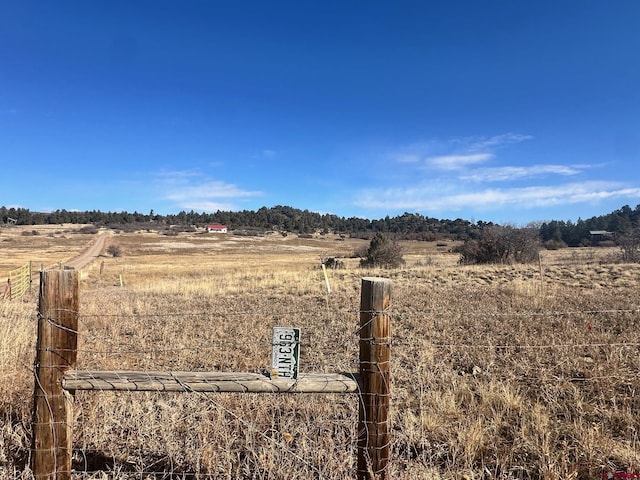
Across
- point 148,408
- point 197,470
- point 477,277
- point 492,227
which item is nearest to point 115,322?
point 148,408

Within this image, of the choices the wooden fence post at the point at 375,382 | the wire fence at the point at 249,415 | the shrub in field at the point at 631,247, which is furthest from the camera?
the shrub in field at the point at 631,247

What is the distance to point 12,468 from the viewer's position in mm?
3150

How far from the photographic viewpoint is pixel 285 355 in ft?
9.23

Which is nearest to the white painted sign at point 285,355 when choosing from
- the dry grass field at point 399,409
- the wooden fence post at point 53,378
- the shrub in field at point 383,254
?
the dry grass field at point 399,409

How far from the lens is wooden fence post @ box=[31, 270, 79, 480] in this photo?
9.52ft

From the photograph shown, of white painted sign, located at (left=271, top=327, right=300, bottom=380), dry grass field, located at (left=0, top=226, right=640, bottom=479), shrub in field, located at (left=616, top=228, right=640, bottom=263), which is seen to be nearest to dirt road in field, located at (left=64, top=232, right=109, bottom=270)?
dry grass field, located at (left=0, top=226, right=640, bottom=479)

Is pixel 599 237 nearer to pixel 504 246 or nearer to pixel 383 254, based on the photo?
pixel 504 246

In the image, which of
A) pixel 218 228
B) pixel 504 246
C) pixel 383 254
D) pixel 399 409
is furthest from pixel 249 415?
pixel 218 228

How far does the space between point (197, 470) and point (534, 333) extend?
6.48 meters

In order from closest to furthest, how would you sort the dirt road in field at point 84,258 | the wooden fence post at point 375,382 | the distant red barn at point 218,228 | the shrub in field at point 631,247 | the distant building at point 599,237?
the wooden fence post at point 375,382
the shrub in field at point 631,247
the dirt road in field at point 84,258
the distant building at point 599,237
the distant red barn at point 218,228

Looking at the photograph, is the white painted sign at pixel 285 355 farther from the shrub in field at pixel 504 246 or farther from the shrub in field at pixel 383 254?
the shrub in field at pixel 504 246

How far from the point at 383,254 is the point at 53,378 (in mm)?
28953

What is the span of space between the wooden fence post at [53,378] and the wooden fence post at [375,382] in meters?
2.05

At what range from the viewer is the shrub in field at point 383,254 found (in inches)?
1219
